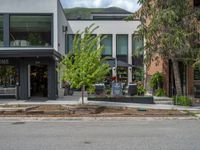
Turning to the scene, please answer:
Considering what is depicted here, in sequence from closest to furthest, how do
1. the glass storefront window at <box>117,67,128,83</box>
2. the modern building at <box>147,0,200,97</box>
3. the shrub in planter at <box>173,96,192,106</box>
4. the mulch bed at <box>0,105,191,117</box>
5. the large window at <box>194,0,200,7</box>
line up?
1. the mulch bed at <box>0,105,191,117</box>
2. the shrub in planter at <box>173,96,192,106</box>
3. the modern building at <box>147,0,200,97</box>
4. the large window at <box>194,0,200,7</box>
5. the glass storefront window at <box>117,67,128,83</box>

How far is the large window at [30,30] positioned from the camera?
28906 mm

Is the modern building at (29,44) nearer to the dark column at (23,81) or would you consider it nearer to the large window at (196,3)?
the dark column at (23,81)

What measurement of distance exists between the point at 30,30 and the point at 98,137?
17.9 metres

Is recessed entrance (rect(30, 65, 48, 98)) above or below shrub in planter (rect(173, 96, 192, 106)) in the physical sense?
above

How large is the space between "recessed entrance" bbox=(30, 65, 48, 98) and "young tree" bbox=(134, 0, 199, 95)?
24.3 feet

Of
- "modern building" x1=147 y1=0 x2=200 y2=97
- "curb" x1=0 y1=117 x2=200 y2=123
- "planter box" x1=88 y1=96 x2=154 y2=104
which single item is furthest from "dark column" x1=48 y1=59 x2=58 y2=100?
"curb" x1=0 y1=117 x2=200 y2=123

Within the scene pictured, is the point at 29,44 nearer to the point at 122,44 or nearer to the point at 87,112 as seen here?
the point at 87,112

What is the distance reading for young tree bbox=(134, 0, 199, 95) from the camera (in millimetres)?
23969

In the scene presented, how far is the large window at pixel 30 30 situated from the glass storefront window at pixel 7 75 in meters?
1.65

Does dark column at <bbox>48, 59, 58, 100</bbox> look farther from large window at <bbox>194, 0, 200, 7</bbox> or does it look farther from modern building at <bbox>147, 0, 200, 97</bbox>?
large window at <bbox>194, 0, 200, 7</bbox>

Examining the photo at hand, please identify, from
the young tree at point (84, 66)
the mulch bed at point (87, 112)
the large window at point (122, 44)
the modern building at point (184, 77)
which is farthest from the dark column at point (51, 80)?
the large window at point (122, 44)

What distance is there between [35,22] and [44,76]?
3.81 meters

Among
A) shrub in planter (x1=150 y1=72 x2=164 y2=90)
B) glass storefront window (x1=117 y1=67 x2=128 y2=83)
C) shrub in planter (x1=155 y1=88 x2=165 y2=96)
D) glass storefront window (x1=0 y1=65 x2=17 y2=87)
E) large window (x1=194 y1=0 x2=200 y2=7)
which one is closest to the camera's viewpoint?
glass storefront window (x1=0 y1=65 x2=17 y2=87)

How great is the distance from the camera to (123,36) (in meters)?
42.5
